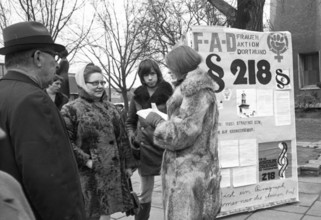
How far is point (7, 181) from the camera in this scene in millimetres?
816

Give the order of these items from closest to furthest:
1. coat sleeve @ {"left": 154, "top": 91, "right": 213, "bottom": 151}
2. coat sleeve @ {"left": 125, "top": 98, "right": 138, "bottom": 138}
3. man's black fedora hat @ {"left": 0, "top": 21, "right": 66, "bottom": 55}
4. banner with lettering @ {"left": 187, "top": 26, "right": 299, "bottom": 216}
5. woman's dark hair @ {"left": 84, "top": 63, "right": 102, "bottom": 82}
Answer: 1. man's black fedora hat @ {"left": 0, "top": 21, "right": 66, "bottom": 55}
2. coat sleeve @ {"left": 154, "top": 91, "right": 213, "bottom": 151}
3. woman's dark hair @ {"left": 84, "top": 63, "right": 102, "bottom": 82}
4. coat sleeve @ {"left": 125, "top": 98, "right": 138, "bottom": 138}
5. banner with lettering @ {"left": 187, "top": 26, "right": 299, "bottom": 216}

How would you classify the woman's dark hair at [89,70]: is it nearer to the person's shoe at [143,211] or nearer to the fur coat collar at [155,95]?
the fur coat collar at [155,95]

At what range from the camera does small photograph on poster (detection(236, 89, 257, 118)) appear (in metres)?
4.00

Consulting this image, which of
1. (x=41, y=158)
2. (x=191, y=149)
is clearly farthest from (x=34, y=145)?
(x=191, y=149)

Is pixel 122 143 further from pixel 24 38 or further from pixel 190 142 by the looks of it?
pixel 24 38

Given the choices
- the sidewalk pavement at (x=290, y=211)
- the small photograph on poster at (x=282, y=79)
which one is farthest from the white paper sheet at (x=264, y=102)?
the sidewalk pavement at (x=290, y=211)

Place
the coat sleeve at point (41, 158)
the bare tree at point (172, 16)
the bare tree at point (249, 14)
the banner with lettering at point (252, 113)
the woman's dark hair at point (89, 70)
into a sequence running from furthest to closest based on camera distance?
the bare tree at point (172, 16), the bare tree at point (249, 14), the banner with lettering at point (252, 113), the woman's dark hair at point (89, 70), the coat sleeve at point (41, 158)

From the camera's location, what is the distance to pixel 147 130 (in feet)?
11.3

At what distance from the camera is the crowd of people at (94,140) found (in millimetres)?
1413

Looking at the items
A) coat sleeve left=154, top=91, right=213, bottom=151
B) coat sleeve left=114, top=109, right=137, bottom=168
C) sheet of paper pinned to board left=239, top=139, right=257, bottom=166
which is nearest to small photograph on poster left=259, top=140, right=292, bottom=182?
sheet of paper pinned to board left=239, top=139, right=257, bottom=166

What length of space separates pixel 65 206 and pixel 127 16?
15.9 metres

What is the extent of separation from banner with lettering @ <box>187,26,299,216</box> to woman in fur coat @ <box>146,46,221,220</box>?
55.3 inches

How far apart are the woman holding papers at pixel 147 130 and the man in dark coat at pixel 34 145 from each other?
6.23 ft

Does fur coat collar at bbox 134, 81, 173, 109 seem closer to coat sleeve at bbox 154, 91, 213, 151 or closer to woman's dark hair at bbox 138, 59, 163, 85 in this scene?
woman's dark hair at bbox 138, 59, 163, 85
